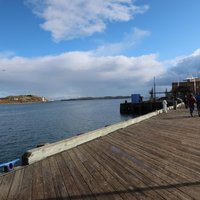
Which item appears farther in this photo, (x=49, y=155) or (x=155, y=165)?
(x=49, y=155)

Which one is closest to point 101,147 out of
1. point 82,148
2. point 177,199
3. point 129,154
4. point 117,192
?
point 82,148

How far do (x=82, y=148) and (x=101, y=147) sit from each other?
67 cm

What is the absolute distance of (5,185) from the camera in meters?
6.00

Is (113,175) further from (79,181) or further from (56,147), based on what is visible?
(56,147)

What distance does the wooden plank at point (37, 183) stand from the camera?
17.3 feet

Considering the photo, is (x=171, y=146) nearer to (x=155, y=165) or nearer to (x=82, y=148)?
(x=155, y=165)

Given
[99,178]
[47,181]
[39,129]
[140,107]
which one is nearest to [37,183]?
[47,181]

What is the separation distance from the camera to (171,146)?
911cm

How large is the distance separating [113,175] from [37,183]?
1738 mm

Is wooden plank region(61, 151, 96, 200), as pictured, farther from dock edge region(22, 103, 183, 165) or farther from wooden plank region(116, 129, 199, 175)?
wooden plank region(116, 129, 199, 175)

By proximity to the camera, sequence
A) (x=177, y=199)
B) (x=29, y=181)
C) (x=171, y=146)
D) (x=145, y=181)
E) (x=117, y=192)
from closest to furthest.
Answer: (x=177, y=199) → (x=117, y=192) → (x=145, y=181) → (x=29, y=181) → (x=171, y=146)

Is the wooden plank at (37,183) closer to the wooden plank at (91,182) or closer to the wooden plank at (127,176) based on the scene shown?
the wooden plank at (91,182)

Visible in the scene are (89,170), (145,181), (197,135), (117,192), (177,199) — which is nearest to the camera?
(177,199)

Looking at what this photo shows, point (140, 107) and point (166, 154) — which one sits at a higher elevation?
point (166, 154)
